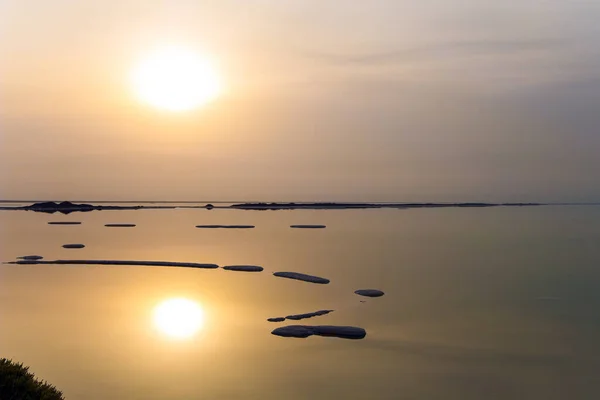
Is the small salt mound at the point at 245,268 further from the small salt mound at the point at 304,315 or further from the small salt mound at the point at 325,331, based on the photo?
the small salt mound at the point at 325,331

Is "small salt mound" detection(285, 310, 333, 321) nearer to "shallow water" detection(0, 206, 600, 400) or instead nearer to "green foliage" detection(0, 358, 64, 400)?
"shallow water" detection(0, 206, 600, 400)

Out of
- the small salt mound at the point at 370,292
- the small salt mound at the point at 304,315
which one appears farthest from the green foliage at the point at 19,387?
the small salt mound at the point at 370,292

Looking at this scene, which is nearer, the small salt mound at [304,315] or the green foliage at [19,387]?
the green foliage at [19,387]

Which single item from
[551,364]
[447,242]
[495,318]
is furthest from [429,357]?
[447,242]

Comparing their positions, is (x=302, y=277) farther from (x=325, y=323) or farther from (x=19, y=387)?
(x=19, y=387)

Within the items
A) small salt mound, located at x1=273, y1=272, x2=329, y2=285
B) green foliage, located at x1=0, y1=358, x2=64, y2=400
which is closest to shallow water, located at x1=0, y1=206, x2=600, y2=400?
small salt mound, located at x1=273, y1=272, x2=329, y2=285

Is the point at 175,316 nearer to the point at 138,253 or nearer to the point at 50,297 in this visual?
the point at 50,297
